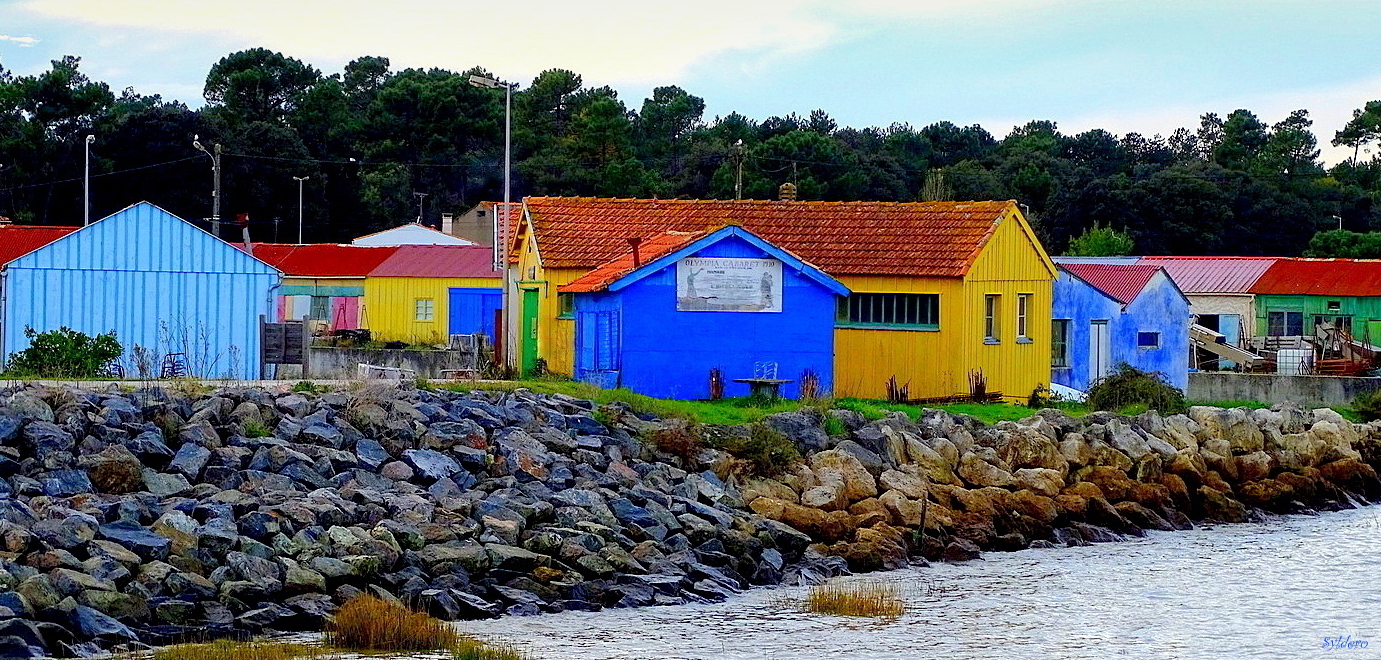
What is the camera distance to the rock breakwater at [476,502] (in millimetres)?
15391

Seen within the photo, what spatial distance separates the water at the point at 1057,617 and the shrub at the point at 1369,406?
1295cm

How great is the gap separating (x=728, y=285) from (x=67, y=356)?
10154 millimetres

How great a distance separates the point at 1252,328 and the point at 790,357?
27285 mm

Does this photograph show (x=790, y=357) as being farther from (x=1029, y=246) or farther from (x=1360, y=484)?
(x=1360, y=484)

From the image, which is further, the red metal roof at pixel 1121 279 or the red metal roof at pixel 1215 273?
the red metal roof at pixel 1215 273

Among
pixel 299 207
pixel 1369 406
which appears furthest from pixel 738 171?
pixel 1369 406

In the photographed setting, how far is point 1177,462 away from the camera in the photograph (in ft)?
85.4

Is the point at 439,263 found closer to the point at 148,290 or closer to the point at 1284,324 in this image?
the point at 148,290

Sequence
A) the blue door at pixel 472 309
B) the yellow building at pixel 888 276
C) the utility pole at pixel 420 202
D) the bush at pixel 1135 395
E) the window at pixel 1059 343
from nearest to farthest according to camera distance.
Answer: the yellow building at pixel 888 276
the bush at pixel 1135 395
the window at pixel 1059 343
the blue door at pixel 472 309
the utility pole at pixel 420 202

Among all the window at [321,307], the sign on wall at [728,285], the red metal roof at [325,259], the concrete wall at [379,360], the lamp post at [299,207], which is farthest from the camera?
the lamp post at [299,207]

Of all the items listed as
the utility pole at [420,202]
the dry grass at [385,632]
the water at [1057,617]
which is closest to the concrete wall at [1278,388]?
the water at [1057,617]

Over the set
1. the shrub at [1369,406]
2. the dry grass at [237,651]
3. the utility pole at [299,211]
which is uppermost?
the utility pole at [299,211]

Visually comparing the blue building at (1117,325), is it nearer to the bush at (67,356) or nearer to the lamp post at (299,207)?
the bush at (67,356)

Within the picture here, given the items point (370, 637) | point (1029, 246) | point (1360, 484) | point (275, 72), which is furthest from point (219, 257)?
point (275, 72)
